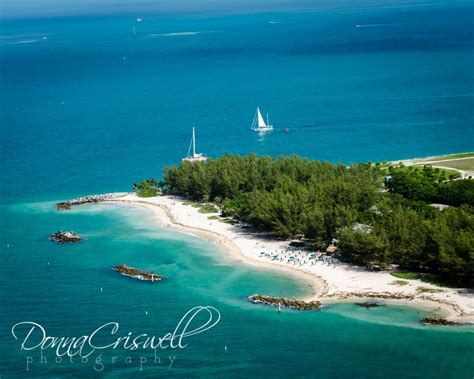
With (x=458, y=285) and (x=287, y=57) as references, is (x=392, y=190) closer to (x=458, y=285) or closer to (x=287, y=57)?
(x=458, y=285)

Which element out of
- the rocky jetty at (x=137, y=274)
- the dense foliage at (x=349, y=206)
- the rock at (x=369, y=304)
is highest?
the dense foliage at (x=349, y=206)

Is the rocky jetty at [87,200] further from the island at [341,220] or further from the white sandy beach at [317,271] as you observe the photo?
the white sandy beach at [317,271]

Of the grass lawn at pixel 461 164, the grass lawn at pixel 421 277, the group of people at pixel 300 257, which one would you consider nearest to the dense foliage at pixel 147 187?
the group of people at pixel 300 257

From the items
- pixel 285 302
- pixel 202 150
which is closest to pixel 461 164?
pixel 202 150

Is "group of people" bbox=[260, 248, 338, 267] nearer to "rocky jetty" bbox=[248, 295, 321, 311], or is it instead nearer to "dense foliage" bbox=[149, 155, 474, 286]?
"dense foliage" bbox=[149, 155, 474, 286]

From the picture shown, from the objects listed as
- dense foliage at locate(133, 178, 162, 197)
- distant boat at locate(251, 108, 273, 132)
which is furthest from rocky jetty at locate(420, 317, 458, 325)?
distant boat at locate(251, 108, 273, 132)
